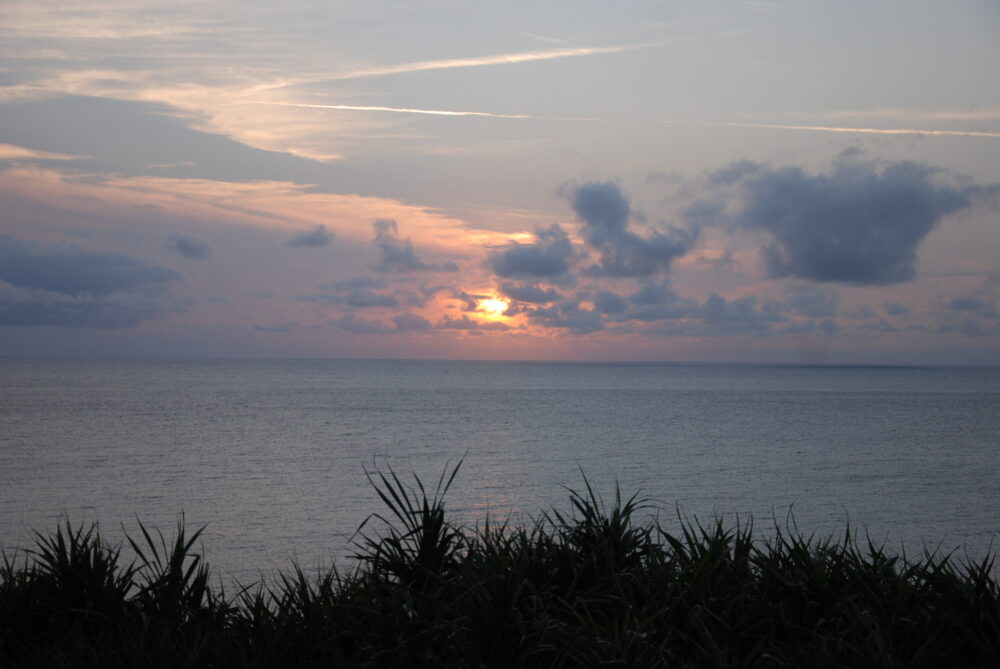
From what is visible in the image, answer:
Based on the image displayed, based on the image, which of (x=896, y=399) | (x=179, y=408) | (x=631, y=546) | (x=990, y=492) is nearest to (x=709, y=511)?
(x=990, y=492)

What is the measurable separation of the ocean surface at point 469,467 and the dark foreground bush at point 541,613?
93 cm

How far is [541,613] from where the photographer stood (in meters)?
7.91

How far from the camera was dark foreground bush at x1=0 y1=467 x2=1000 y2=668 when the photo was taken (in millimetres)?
7199

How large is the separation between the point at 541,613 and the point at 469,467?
44928 millimetres

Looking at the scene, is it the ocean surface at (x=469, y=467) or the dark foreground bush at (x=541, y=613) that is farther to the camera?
the ocean surface at (x=469, y=467)

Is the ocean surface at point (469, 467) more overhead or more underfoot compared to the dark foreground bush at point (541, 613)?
more underfoot

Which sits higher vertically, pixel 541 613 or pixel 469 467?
pixel 541 613

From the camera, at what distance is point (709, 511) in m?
37.3

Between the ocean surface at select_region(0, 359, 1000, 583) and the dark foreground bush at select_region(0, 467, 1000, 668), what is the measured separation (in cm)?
93

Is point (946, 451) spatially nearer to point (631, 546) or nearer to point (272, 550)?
point (272, 550)

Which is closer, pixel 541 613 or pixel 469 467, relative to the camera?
pixel 541 613

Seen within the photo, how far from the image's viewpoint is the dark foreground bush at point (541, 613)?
7199 millimetres

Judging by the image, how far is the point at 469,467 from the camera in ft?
172

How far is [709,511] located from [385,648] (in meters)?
31.8
